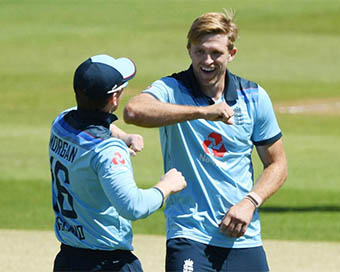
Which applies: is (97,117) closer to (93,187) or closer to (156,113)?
(93,187)

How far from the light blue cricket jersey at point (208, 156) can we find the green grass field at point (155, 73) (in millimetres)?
6241

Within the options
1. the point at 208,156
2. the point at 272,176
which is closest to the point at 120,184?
the point at 208,156

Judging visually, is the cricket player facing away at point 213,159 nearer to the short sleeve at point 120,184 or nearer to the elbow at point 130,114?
the elbow at point 130,114

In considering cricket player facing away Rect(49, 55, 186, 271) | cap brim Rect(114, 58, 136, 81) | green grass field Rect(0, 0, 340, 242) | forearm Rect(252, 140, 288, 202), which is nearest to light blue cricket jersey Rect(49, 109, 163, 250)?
cricket player facing away Rect(49, 55, 186, 271)

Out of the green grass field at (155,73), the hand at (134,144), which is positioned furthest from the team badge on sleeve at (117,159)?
the green grass field at (155,73)

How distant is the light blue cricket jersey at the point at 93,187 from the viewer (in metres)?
4.50

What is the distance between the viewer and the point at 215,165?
5.37 meters

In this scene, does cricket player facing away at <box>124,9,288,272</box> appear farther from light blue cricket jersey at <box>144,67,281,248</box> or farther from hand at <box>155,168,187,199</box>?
hand at <box>155,168,187,199</box>

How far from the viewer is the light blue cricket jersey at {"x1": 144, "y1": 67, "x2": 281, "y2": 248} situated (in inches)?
211


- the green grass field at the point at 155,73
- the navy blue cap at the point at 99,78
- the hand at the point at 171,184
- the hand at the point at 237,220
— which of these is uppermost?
the navy blue cap at the point at 99,78

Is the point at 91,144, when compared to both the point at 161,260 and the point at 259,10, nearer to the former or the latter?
the point at 161,260

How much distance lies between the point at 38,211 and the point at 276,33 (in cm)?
2673

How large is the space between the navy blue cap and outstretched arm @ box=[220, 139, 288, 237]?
41.8 inches

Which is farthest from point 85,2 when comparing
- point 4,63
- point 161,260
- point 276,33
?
point 161,260
